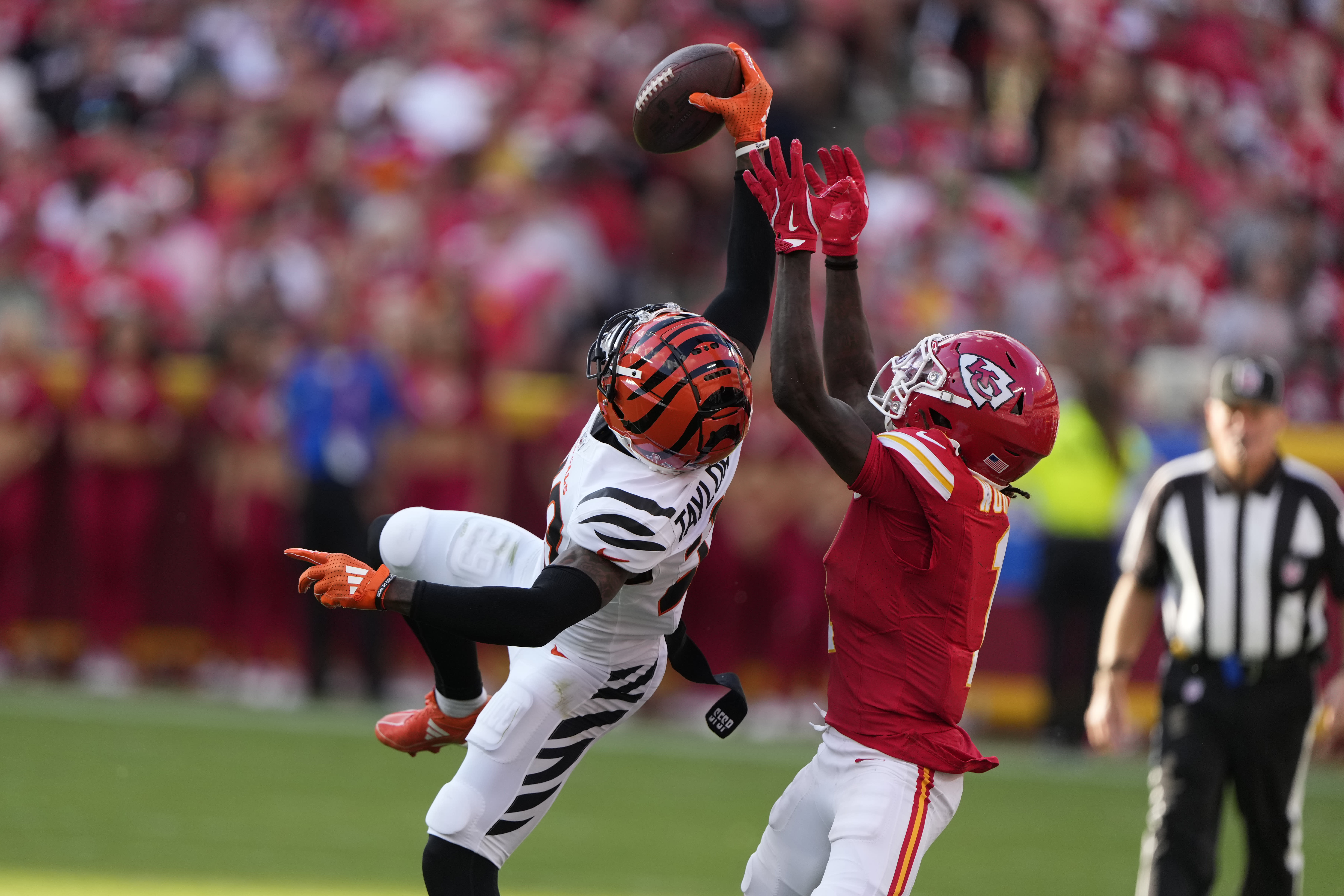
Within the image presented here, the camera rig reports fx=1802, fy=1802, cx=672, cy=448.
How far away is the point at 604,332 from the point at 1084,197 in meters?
8.66

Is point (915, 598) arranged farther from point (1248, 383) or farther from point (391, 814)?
point (391, 814)

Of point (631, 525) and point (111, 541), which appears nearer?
point (631, 525)

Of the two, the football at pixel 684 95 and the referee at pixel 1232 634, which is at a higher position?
the football at pixel 684 95

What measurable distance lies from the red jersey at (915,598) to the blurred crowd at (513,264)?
578cm

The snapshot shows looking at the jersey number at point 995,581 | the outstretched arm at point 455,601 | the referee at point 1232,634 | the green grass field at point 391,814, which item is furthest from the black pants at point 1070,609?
the outstretched arm at point 455,601

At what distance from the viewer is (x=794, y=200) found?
4.01 m

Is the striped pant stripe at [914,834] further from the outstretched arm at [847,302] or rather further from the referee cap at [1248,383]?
the referee cap at [1248,383]

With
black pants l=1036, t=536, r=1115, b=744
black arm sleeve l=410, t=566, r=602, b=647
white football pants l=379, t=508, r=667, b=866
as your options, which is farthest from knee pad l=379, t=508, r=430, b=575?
black pants l=1036, t=536, r=1115, b=744

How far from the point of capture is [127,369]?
11.2 metres

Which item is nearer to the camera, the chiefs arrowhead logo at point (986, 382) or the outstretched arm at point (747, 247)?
the chiefs arrowhead logo at point (986, 382)

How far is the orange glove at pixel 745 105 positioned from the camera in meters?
4.33

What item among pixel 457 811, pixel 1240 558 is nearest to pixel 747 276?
pixel 457 811

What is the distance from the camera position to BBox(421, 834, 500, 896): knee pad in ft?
13.6

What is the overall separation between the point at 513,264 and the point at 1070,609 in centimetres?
429
